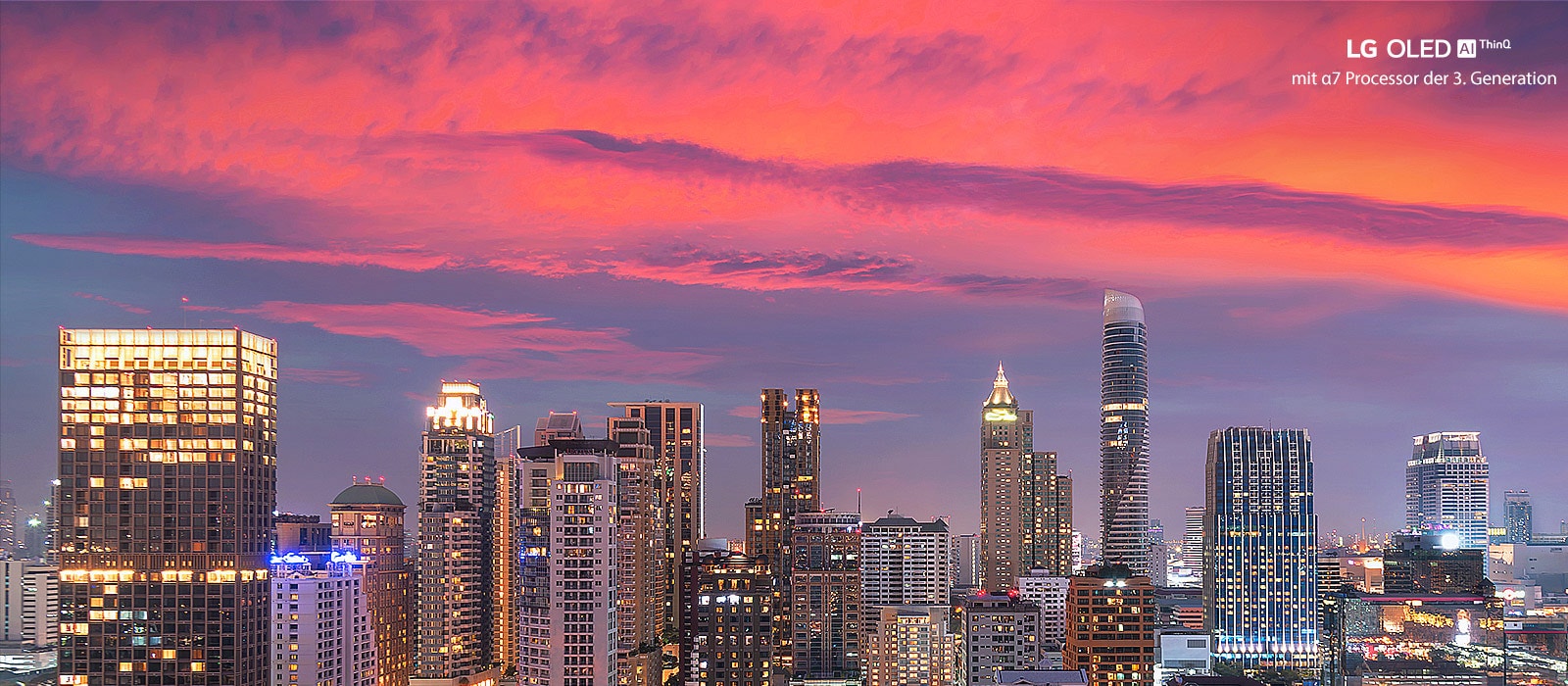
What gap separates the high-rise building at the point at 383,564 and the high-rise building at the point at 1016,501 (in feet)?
317

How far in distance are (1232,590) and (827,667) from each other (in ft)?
167

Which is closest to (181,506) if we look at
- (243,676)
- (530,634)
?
(243,676)

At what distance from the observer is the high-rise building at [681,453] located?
13925cm

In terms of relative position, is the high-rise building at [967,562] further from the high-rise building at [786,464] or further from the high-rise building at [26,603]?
the high-rise building at [26,603]

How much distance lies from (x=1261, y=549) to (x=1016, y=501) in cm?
4378

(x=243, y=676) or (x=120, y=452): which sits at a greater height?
(x=120, y=452)

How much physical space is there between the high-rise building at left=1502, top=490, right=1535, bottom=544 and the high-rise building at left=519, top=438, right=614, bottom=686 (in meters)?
147

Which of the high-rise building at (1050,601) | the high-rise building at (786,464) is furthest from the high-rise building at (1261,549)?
the high-rise building at (786,464)

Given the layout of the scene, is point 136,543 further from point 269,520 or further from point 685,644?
point 685,644

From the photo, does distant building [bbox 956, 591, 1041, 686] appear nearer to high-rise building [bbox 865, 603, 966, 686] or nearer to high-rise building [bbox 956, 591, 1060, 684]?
high-rise building [bbox 956, 591, 1060, 684]

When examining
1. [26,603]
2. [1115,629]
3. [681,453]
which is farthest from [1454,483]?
[26,603]

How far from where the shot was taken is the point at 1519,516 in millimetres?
187750

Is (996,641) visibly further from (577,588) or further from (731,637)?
(577,588)

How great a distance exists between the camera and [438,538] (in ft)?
368
